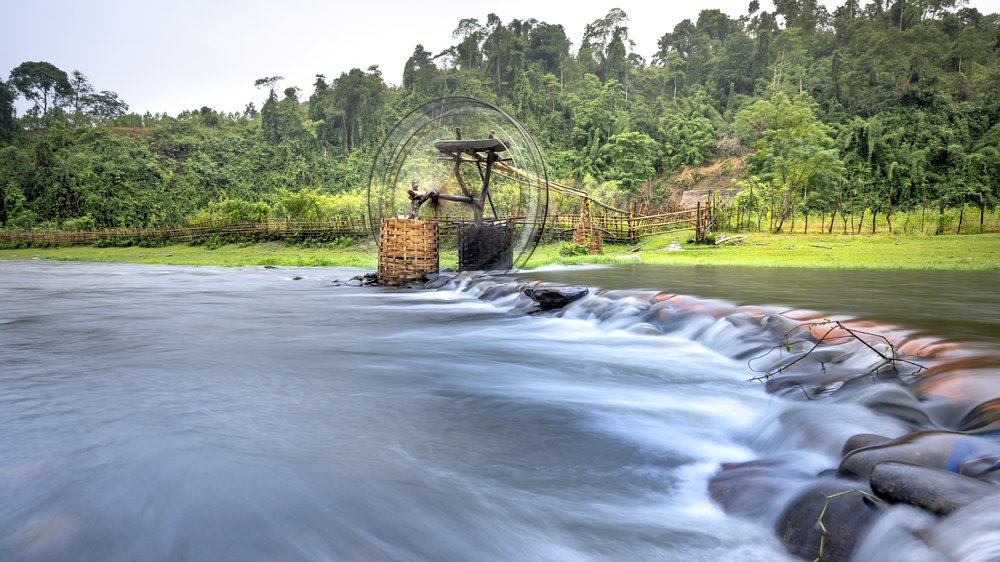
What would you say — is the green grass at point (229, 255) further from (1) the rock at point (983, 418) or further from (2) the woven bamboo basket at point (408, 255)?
(1) the rock at point (983, 418)

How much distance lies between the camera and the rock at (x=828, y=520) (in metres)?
2.08

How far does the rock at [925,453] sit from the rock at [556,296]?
590 cm

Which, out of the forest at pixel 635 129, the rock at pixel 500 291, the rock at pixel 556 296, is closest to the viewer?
the rock at pixel 556 296

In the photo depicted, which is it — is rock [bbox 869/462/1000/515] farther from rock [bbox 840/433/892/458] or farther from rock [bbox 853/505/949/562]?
rock [bbox 840/433/892/458]

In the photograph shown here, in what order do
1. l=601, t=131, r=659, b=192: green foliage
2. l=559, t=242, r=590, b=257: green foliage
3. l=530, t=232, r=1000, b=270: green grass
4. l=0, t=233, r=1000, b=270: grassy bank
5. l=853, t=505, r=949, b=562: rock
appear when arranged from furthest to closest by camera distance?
l=601, t=131, r=659, b=192: green foliage < l=559, t=242, r=590, b=257: green foliage < l=0, t=233, r=1000, b=270: grassy bank < l=530, t=232, r=1000, b=270: green grass < l=853, t=505, r=949, b=562: rock

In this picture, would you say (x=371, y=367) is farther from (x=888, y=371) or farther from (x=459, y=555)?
(x=888, y=371)

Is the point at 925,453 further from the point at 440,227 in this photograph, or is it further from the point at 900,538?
the point at 440,227

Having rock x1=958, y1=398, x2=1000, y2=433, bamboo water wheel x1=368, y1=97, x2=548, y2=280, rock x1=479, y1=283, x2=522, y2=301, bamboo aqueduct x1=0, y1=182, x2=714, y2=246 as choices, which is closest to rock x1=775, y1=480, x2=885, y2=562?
rock x1=958, y1=398, x2=1000, y2=433

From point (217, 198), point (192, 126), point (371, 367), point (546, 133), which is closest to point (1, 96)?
point (192, 126)

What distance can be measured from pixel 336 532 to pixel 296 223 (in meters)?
26.8

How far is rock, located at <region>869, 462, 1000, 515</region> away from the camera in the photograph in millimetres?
2029

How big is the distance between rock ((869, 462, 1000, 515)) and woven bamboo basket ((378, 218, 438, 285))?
34.0 feet

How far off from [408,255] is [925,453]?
1077 centimetres

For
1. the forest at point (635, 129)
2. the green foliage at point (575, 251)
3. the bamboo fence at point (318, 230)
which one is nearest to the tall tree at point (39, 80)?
the forest at point (635, 129)
